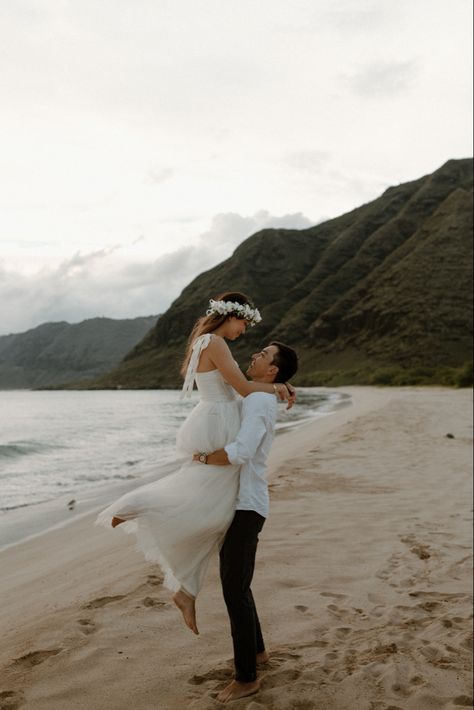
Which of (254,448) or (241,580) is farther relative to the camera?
(241,580)

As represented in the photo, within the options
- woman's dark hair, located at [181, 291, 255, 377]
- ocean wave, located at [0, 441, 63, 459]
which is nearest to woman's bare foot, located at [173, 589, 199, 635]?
woman's dark hair, located at [181, 291, 255, 377]

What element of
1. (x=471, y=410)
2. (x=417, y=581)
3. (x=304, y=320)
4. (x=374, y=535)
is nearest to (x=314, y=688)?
(x=417, y=581)

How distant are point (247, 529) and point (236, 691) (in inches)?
41.6

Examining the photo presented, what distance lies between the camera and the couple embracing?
383 centimetres

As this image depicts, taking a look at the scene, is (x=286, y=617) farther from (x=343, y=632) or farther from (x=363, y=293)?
(x=363, y=293)

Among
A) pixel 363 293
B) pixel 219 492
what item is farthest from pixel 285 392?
pixel 363 293

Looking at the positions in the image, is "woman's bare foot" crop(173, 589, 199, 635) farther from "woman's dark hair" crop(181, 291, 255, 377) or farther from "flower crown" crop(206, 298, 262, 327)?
"flower crown" crop(206, 298, 262, 327)

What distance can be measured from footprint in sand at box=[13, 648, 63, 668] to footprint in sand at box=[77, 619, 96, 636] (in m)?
0.36

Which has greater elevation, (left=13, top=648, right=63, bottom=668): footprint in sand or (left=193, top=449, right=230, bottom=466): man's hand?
(left=193, top=449, right=230, bottom=466): man's hand

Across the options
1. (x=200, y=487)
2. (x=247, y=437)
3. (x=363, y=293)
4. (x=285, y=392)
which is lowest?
(x=200, y=487)

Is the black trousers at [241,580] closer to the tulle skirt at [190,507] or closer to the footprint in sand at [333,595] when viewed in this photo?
the tulle skirt at [190,507]

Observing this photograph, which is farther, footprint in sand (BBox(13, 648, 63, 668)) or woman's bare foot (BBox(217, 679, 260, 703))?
footprint in sand (BBox(13, 648, 63, 668))

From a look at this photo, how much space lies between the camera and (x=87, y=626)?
4.98 metres

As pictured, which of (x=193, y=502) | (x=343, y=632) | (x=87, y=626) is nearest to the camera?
(x=193, y=502)
